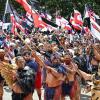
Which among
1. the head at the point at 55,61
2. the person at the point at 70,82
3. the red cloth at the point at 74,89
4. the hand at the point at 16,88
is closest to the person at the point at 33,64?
the head at the point at 55,61

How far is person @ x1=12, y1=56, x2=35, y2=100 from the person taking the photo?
35.7 feet

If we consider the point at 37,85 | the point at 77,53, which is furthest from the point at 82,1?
the point at 37,85

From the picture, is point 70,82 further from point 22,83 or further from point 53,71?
point 22,83

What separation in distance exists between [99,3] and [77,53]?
29.3 metres

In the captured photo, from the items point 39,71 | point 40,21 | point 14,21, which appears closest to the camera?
point 39,71

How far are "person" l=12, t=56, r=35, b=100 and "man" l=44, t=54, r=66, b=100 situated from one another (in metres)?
0.81

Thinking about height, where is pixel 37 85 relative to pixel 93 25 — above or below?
below

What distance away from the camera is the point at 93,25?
15000 millimetres

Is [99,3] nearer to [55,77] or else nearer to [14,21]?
[14,21]

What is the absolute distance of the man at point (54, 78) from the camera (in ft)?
38.8

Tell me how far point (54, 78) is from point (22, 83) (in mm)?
1206

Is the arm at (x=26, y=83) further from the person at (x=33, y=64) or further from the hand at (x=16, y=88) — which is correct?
the person at (x=33, y=64)

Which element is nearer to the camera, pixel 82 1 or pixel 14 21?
pixel 14 21

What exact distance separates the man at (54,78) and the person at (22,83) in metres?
0.81
